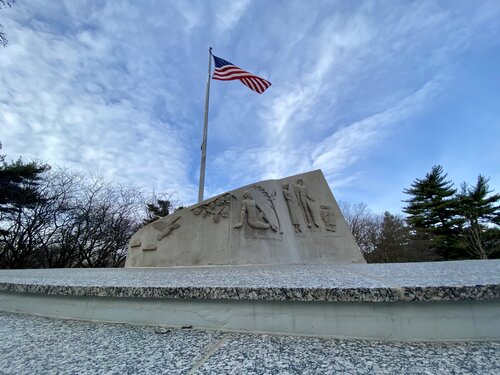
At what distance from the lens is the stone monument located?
5230mm

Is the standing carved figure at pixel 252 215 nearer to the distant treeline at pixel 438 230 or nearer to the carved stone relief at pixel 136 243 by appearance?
the carved stone relief at pixel 136 243

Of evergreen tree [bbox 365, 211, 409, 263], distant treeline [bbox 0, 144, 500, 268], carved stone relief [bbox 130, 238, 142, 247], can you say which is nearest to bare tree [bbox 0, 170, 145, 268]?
distant treeline [bbox 0, 144, 500, 268]

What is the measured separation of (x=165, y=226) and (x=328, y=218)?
4821 millimetres

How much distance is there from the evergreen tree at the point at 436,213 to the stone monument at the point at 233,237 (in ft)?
64.7

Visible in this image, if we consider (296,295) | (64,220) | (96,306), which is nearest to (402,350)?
(296,295)

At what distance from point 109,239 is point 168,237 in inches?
474

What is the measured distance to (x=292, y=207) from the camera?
290 inches

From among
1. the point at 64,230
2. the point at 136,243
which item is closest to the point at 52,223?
the point at 64,230

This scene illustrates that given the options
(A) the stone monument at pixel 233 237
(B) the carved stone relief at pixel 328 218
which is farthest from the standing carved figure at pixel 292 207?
(B) the carved stone relief at pixel 328 218

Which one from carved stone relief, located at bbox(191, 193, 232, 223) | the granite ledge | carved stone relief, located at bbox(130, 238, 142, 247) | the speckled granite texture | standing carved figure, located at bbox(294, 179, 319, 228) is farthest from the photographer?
standing carved figure, located at bbox(294, 179, 319, 228)

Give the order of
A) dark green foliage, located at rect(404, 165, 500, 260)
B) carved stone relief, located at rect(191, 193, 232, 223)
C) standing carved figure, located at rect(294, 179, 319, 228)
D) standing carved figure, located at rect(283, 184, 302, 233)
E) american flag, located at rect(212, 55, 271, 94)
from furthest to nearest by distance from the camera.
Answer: dark green foliage, located at rect(404, 165, 500, 260), american flag, located at rect(212, 55, 271, 94), standing carved figure, located at rect(294, 179, 319, 228), standing carved figure, located at rect(283, 184, 302, 233), carved stone relief, located at rect(191, 193, 232, 223)

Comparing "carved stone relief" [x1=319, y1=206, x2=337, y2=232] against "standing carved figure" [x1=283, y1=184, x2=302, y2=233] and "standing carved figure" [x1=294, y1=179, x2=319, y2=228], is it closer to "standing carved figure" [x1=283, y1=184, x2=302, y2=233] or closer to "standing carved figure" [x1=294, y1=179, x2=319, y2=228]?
"standing carved figure" [x1=294, y1=179, x2=319, y2=228]

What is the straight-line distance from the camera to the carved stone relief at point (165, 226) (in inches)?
219

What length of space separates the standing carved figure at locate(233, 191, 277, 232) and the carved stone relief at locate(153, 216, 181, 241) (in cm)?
139
